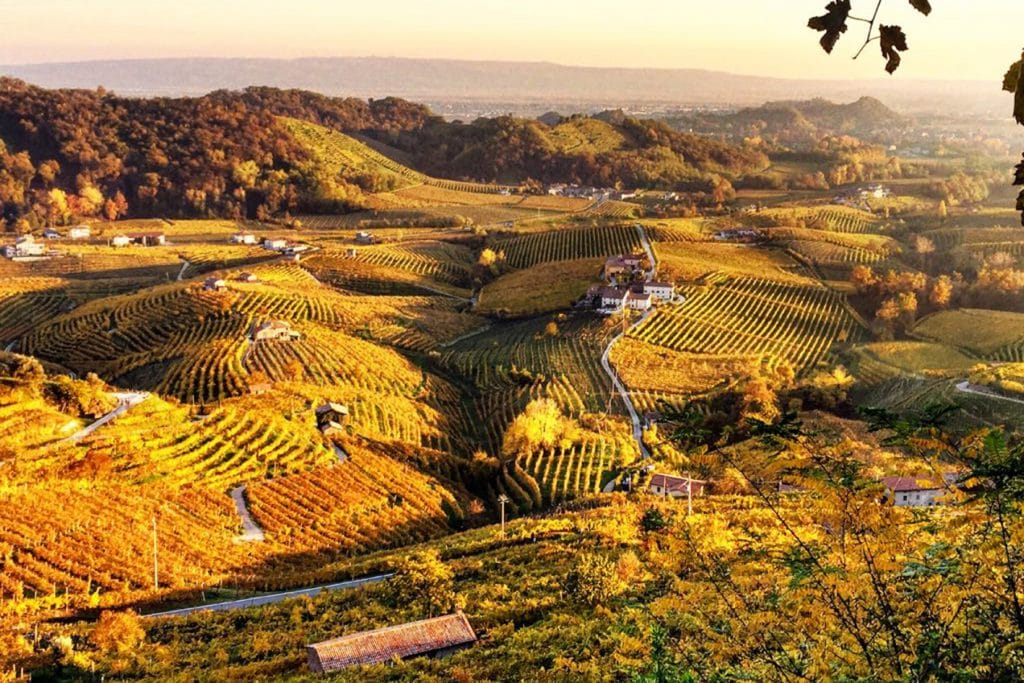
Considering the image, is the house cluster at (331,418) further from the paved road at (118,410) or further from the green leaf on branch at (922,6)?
the green leaf on branch at (922,6)

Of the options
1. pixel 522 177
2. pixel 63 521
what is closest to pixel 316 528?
pixel 63 521

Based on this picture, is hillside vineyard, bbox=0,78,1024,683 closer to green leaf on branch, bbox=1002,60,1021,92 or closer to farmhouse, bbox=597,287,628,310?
farmhouse, bbox=597,287,628,310

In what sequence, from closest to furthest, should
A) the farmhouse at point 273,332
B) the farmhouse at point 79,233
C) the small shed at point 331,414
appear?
the small shed at point 331,414, the farmhouse at point 273,332, the farmhouse at point 79,233

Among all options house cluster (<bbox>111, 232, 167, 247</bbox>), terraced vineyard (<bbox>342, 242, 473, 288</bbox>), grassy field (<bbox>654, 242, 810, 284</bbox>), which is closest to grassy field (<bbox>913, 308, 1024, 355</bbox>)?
grassy field (<bbox>654, 242, 810, 284</bbox>)

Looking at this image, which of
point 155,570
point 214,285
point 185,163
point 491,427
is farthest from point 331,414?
point 185,163

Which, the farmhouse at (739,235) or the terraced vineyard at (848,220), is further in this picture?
the terraced vineyard at (848,220)

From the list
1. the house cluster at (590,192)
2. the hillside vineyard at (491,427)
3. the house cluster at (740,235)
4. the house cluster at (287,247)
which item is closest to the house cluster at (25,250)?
the hillside vineyard at (491,427)

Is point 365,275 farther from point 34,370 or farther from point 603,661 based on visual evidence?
point 603,661
